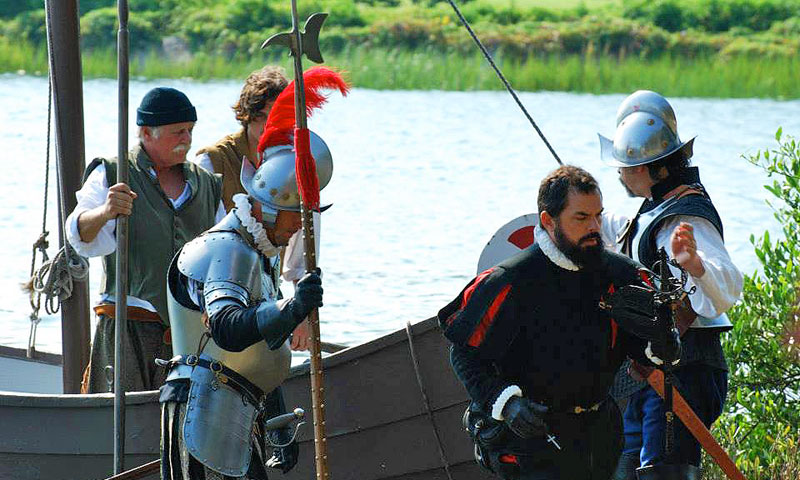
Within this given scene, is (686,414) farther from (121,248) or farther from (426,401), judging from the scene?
(121,248)

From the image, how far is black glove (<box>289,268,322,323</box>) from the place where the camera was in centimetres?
366

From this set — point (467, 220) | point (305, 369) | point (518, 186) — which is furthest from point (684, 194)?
point (518, 186)

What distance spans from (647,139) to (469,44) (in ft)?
68.9

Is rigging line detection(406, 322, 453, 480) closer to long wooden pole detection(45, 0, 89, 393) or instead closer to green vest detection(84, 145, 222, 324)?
green vest detection(84, 145, 222, 324)

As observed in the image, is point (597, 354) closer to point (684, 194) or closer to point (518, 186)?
point (684, 194)

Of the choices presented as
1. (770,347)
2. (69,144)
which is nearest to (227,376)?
(69,144)

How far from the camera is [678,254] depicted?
13.3 feet

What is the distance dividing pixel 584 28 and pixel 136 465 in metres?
21.6

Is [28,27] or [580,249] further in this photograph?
[28,27]

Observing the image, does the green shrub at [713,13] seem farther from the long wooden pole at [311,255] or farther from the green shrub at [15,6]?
the long wooden pole at [311,255]

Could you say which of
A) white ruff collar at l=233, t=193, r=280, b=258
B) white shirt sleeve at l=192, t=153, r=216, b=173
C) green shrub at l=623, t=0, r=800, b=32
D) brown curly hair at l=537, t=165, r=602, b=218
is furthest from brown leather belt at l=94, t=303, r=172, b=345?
green shrub at l=623, t=0, r=800, b=32

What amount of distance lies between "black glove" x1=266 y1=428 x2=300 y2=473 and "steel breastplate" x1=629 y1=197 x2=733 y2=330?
1.11 m

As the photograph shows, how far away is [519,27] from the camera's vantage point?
26406mm

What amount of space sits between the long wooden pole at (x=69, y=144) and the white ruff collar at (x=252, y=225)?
1.82 m
